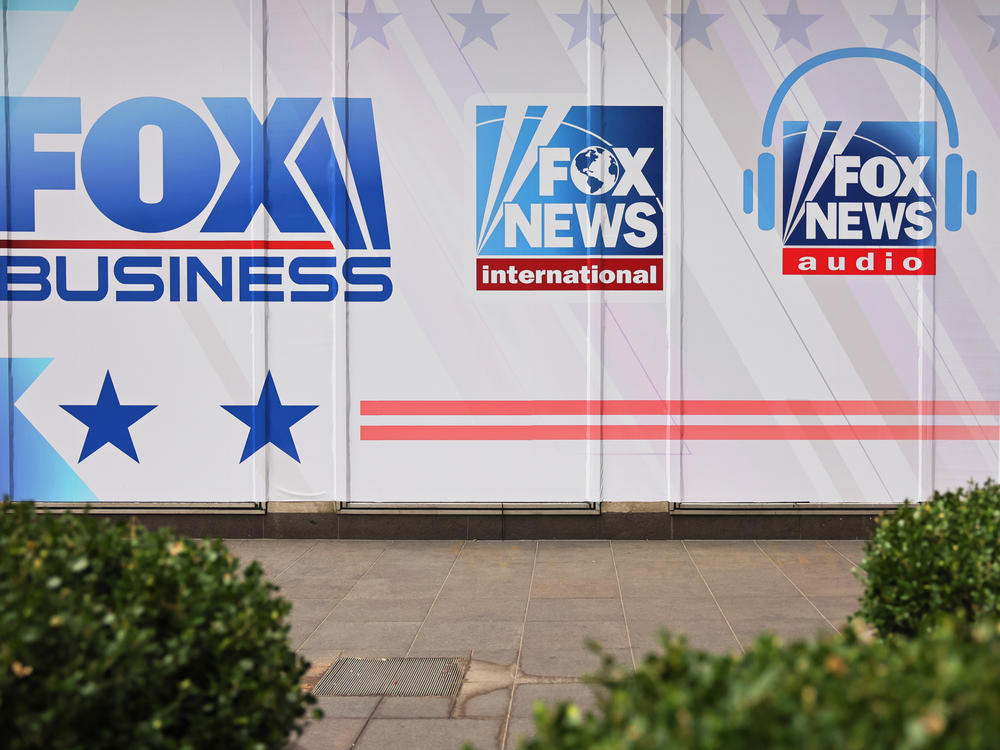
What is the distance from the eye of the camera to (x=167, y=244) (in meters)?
8.76

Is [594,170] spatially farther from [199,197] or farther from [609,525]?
[199,197]

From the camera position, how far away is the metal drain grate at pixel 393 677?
5.27m

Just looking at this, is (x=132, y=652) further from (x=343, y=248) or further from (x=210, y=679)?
(x=343, y=248)

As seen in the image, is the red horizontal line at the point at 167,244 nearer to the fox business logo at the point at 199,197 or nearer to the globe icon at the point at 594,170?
the fox business logo at the point at 199,197

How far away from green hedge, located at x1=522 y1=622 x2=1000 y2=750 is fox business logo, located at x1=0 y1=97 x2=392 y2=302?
701 centimetres

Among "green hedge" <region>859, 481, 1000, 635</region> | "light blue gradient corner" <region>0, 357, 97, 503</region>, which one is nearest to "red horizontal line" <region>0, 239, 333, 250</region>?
"light blue gradient corner" <region>0, 357, 97, 503</region>

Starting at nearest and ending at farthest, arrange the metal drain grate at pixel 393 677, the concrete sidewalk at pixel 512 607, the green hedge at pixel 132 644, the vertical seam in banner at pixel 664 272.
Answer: the green hedge at pixel 132 644
the concrete sidewalk at pixel 512 607
the metal drain grate at pixel 393 677
the vertical seam in banner at pixel 664 272

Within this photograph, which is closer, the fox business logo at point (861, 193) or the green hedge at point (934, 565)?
the green hedge at point (934, 565)

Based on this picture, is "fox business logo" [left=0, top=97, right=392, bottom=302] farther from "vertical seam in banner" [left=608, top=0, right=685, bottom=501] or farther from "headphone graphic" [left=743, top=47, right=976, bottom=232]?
"headphone graphic" [left=743, top=47, right=976, bottom=232]

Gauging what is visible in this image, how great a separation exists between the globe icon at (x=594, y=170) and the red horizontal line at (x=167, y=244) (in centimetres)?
234

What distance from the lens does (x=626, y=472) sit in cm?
880

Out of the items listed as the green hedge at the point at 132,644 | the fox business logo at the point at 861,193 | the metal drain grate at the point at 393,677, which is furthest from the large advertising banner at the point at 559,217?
the green hedge at the point at 132,644

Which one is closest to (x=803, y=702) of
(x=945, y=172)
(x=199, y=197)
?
(x=199, y=197)

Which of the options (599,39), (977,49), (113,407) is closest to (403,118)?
(599,39)
